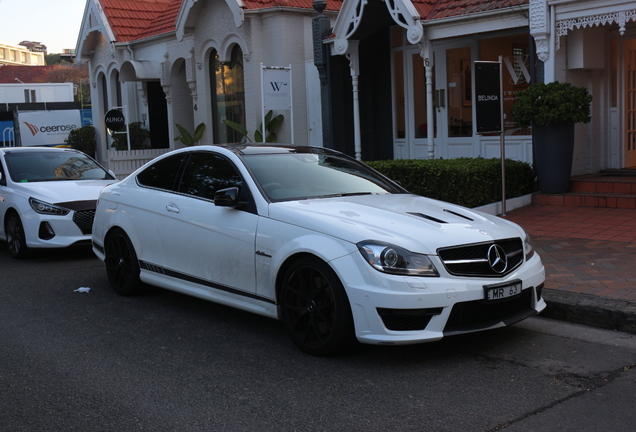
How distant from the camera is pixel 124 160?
65.8 ft

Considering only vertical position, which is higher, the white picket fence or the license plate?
the white picket fence

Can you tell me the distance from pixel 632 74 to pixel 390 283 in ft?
31.5

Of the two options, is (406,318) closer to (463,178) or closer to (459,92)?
(463,178)

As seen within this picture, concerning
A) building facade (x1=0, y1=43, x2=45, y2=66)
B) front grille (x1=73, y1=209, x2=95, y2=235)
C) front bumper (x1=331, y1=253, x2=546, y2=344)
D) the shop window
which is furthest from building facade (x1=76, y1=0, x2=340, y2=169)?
building facade (x1=0, y1=43, x2=45, y2=66)

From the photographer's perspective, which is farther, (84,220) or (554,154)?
(554,154)

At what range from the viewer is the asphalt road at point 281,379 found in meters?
4.06

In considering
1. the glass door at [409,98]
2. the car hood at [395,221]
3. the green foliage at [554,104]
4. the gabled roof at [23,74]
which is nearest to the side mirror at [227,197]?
the car hood at [395,221]

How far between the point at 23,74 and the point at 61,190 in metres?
79.6

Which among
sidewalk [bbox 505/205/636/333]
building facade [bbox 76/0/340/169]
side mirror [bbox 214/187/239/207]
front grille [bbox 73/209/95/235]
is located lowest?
sidewalk [bbox 505/205/636/333]

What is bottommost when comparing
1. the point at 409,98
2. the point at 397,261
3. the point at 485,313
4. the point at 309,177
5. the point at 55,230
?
the point at 485,313

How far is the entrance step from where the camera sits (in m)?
10.7

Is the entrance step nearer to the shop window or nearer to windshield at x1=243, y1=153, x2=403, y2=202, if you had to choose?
the shop window

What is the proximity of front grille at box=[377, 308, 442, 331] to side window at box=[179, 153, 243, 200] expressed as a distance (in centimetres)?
189

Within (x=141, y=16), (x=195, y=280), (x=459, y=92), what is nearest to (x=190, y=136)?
(x=141, y=16)
